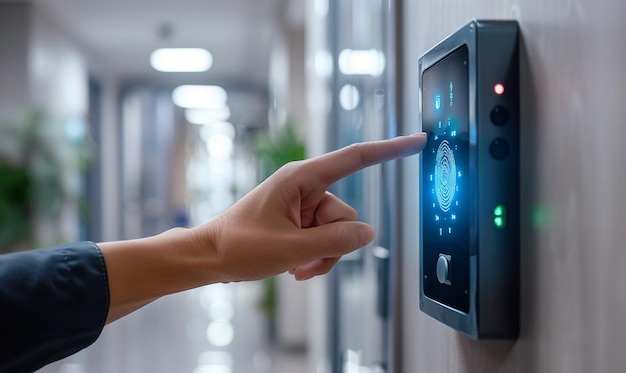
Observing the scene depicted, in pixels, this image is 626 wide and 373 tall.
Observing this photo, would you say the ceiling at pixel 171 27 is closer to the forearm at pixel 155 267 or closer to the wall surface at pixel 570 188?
the forearm at pixel 155 267

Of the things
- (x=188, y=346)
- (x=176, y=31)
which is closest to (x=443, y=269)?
(x=188, y=346)

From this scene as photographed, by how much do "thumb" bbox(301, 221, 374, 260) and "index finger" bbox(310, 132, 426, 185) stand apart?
5cm

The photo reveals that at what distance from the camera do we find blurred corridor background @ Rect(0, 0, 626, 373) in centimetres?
40

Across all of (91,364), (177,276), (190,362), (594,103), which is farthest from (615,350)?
(91,364)

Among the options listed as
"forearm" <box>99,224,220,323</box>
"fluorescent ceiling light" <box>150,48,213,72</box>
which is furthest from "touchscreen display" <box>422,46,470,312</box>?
"fluorescent ceiling light" <box>150,48,213,72</box>

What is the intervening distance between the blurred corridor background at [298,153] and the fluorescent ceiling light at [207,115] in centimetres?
7

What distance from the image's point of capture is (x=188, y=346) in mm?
5531

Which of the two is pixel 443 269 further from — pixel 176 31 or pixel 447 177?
pixel 176 31

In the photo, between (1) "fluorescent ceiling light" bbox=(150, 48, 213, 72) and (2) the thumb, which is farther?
(1) "fluorescent ceiling light" bbox=(150, 48, 213, 72)

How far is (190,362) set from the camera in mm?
4871

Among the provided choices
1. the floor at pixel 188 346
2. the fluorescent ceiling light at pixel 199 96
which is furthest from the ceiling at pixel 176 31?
the floor at pixel 188 346

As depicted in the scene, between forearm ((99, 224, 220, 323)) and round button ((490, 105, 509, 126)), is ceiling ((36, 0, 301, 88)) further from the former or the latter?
round button ((490, 105, 509, 126))

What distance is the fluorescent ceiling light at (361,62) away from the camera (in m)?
1.17

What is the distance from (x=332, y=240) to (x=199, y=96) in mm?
10638
